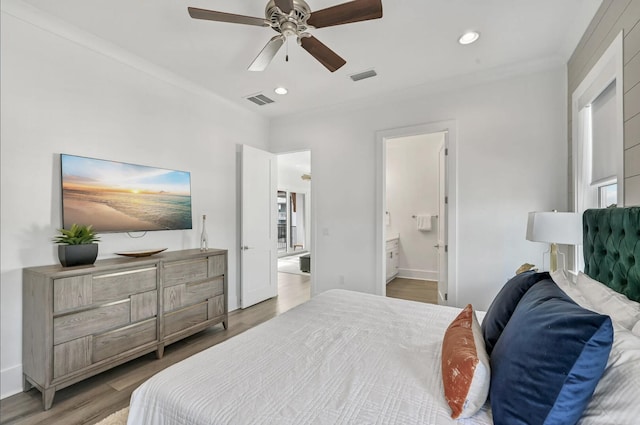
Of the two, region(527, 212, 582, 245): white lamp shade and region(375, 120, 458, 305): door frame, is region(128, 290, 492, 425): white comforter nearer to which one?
region(527, 212, 582, 245): white lamp shade

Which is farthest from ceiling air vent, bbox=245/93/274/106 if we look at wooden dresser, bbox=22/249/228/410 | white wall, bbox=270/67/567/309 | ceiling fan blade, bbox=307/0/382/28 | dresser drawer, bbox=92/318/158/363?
dresser drawer, bbox=92/318/158/363

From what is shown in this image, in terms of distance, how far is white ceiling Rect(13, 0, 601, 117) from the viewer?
222 cm

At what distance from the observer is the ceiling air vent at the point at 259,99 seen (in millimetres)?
3867

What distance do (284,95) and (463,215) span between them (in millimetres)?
2660

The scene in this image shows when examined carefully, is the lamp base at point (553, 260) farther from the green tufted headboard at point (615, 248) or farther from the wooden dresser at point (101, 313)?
the wooden dresser at point (101, 313)

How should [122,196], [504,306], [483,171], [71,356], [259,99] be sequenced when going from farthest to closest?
[259,99]
[483,171]
[122,196]
[71,356]
[504,306]

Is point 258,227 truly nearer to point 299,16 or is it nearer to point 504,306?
point 299,16

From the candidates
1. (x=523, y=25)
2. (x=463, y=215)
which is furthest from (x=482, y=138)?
(x=523, y=25)

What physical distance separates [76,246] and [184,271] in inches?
35.8

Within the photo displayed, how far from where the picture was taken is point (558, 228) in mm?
2203

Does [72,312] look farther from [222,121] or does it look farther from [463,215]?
[463,215]

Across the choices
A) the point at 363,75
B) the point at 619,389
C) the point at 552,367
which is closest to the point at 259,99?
the point at 363,75

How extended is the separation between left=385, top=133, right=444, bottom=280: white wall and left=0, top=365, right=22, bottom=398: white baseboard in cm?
544

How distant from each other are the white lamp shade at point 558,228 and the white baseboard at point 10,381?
13.4ft
